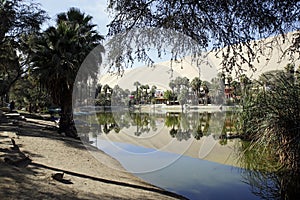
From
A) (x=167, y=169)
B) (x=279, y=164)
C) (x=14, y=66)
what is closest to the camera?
(x=279, y=164)

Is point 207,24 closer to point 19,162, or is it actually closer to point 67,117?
point 19,162

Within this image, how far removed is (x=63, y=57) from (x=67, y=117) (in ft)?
10.8

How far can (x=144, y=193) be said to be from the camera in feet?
22.3

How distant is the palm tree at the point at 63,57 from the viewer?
13578 millimetres

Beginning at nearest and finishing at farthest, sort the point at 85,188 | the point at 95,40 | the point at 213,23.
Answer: the point at 213,23 → the point at 85,188 → the point at 95,40

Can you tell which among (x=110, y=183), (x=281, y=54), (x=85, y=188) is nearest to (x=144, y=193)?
(x=110, y=183)

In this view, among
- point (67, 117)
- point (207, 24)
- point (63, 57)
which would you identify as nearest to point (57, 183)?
point (207, 24)

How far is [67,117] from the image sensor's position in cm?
1519

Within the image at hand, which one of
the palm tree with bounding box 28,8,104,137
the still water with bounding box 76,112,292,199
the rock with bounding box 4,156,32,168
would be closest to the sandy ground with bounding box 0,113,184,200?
the rock with bounding box 4,156,32,168

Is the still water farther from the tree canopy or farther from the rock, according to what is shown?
the tree canopy

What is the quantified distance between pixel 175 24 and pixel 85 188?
12.8 feet

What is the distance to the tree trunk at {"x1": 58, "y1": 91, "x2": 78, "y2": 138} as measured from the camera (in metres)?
14.9

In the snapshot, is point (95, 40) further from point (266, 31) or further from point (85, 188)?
point (266, 31)

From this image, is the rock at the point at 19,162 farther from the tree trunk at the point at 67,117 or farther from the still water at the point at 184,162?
the tree trunk at the point at 67,117
